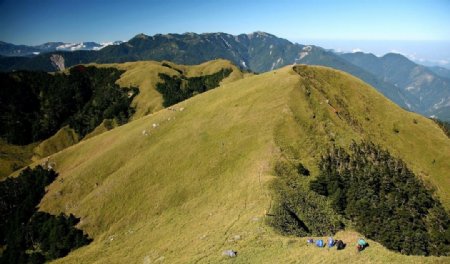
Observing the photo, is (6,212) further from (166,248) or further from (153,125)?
(166,248)

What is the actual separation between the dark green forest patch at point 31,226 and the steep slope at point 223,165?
3.84m

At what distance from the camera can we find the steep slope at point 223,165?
58663mm

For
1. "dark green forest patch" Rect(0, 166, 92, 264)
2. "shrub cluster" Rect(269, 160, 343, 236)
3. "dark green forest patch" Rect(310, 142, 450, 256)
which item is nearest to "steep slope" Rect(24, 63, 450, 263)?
"shrub cluster" Rect(269, 160, 343, 236)

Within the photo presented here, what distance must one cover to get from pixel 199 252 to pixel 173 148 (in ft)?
159

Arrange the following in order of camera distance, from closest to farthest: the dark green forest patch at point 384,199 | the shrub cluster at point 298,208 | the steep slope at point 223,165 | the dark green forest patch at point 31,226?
the steep slope at point 223,165 < the shrub cluster at point 298,208 < the dark green forest patch at point 384,199 < the dark green forest patch at point 31,226

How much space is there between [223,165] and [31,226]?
5804 cm

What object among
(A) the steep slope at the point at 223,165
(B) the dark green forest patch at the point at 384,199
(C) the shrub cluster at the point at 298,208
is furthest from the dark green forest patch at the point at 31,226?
(B) the dark green forest patch at the point at 384,199

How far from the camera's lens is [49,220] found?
93312 mm

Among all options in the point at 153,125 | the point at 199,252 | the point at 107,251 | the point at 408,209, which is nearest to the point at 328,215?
the point at 408,209

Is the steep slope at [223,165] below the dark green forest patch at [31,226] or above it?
above

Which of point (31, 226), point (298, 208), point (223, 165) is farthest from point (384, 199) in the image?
point (31, 226)

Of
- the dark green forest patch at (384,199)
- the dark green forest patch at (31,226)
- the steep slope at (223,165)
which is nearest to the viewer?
the steep slope at (223,165)

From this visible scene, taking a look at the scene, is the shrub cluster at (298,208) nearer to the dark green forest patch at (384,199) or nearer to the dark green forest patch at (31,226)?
the dark green forest patch at (384,199)

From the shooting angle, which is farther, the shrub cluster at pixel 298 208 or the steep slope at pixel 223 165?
the shrub cluster at pixel 298 208
